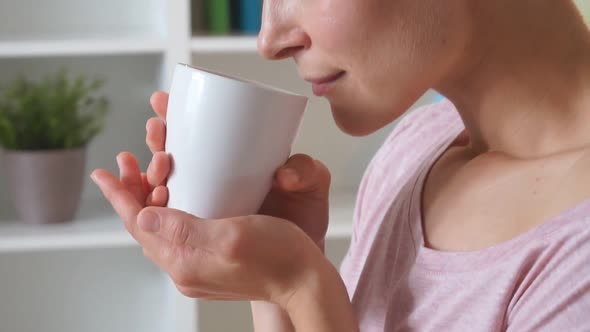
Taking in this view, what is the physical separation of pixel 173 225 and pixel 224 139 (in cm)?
8

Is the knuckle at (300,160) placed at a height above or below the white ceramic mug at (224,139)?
below

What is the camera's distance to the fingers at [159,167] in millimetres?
633

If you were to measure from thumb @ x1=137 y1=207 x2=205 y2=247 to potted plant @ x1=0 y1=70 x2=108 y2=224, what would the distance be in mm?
989

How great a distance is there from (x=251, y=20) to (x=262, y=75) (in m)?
0.27

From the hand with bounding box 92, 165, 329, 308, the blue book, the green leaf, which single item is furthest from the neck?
the green leaf

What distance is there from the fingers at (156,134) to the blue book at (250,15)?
941 mm

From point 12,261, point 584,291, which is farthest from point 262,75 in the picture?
point 584,291

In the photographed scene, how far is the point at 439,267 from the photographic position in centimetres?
65

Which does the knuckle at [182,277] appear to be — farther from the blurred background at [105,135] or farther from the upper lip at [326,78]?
the blurred background at [105,135]

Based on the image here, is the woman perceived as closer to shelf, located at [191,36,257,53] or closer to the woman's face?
the woman's face

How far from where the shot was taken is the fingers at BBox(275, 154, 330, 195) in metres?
0.65

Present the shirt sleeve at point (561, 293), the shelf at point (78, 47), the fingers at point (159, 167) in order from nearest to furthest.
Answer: the shirt sleeve at point (561, 293) < the fingers at point (159, 167) < the shelf at point (78, 47)

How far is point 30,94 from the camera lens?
1556mm

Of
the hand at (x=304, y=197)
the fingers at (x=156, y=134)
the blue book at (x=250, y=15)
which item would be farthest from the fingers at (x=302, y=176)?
the blue book at (x=250, y=15)
